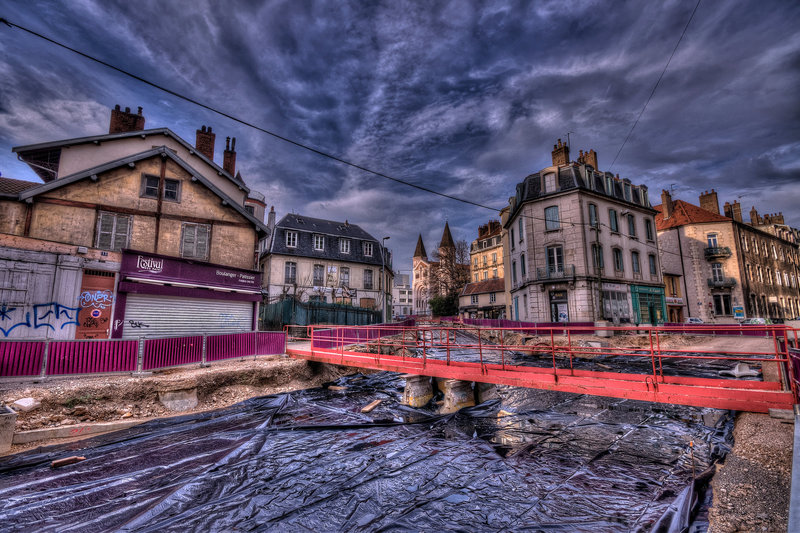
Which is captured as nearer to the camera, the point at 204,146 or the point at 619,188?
the point at 204,146

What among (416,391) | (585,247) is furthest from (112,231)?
(585,247)

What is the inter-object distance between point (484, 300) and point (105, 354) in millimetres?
43652

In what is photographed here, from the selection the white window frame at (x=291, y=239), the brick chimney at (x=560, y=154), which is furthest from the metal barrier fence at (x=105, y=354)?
the brick chimney at (x=560, y=154)

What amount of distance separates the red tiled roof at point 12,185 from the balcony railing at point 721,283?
176 feet

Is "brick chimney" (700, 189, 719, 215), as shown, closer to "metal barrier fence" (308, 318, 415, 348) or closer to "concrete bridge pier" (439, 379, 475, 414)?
"metal barrier fence" (308, 318, 415, 348)

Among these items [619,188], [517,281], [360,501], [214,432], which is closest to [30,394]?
[214,432]

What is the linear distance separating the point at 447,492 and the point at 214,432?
18.3 feet

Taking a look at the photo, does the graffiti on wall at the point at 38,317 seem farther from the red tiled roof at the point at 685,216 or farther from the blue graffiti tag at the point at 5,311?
the red tiled roof at the point at 685,216

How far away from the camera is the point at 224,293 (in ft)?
53.2

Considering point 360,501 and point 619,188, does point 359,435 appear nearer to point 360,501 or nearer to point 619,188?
point 360,501

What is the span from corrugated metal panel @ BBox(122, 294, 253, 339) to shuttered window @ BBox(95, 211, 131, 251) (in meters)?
2.59

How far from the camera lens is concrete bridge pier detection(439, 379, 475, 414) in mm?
9555

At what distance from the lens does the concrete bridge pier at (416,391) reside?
992cm

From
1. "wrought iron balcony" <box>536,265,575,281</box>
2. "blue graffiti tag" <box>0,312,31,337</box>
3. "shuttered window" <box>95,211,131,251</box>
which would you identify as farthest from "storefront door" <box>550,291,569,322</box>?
"blue graffiti tag" <box>0,312,31,337</box>
